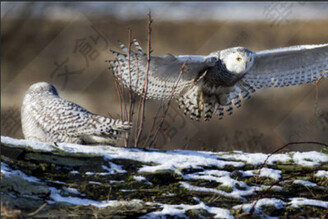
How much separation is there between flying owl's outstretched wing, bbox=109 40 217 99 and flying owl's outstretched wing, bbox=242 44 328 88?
2.70 feet

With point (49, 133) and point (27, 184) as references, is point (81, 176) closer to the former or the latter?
point (27, 184)

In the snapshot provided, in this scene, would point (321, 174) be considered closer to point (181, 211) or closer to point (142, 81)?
point (181, 211)

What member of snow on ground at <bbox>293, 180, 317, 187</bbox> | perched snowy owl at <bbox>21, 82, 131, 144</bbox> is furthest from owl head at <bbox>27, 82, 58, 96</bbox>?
snow on ground at <bbox>293, 180, 317, 187</bbox>

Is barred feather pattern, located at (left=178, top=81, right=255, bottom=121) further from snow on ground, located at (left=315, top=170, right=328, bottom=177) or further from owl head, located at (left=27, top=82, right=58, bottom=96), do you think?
snow on ground, located at (left=315, top=170, right=328, bottom=177)

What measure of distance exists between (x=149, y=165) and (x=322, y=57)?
366cm

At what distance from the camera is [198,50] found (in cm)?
1706

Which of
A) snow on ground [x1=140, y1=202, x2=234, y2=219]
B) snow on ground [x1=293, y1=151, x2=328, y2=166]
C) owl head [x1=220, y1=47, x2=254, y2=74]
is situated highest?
owl head [x1=220, y1=47, x2=254, y2=74]

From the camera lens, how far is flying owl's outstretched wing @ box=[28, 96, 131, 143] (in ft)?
14.6

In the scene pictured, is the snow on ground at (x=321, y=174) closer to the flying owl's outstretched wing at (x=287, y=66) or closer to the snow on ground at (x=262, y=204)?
the snow on ground at (x=262, y=204)

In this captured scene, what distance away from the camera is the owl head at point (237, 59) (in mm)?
6262

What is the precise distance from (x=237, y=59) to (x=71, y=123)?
2291 mm

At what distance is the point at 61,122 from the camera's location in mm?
4965

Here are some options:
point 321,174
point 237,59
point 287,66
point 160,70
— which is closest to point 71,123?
point 160,70

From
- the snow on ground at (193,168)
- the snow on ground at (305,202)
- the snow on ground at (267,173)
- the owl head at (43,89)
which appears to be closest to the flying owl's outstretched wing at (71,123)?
the owl head at (43,89)
